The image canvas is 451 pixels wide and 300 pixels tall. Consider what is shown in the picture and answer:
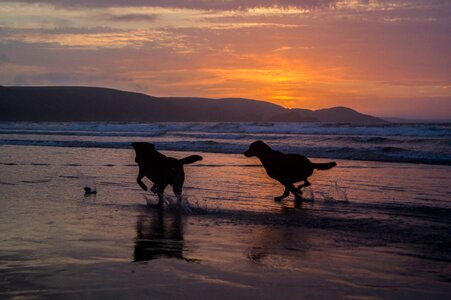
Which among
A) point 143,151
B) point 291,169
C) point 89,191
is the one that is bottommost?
point 89,191

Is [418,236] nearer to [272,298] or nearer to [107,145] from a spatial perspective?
[272,298]

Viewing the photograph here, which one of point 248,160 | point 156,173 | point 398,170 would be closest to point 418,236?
point 156,173

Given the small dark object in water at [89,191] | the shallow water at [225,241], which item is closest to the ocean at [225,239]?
the shallow water at [225,241]

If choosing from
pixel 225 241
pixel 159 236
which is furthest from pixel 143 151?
pixel 225 241

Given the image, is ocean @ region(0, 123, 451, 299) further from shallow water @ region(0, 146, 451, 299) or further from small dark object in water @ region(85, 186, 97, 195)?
small dark object in water @ region(85, 186, 97, 195)

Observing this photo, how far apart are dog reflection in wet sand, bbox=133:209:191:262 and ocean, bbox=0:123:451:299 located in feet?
0.07

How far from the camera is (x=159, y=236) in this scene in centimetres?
750

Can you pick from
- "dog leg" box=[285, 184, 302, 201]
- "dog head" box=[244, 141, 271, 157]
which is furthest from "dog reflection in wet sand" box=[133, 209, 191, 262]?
"dog head" box=[244, 141, 271, 157]

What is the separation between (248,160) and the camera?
822 inches

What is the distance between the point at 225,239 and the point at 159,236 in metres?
0.84

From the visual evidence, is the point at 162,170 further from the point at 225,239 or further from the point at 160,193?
the point at 225,239

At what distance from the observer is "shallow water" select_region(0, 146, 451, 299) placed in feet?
17.0

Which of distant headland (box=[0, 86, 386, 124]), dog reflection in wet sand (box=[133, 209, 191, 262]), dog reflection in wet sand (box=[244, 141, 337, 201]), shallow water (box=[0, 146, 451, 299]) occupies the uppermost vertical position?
distant headland (box=[0, 86, 386, 124])

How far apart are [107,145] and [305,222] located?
21549 millimetres
